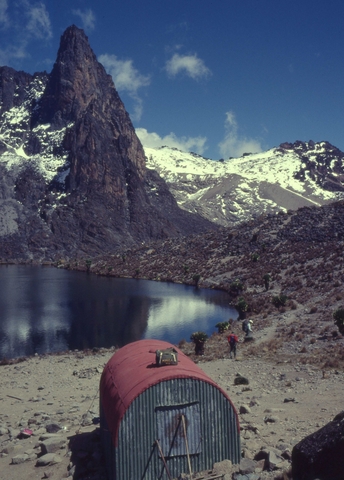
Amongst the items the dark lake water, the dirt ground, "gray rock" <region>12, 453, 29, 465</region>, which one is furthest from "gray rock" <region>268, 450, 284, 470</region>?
the dark lake water

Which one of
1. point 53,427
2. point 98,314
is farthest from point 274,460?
point 98,314

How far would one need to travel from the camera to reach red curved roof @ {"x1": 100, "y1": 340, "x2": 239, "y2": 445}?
→ 43.0 feet

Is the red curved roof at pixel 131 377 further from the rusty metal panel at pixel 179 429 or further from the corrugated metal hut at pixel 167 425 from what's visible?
the rusty metal panel at pixel 179 429

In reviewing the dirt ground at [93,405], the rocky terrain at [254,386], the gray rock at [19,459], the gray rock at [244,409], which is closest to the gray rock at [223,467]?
the rocky terrain at [254,386]

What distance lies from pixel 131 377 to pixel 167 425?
1.84 metres

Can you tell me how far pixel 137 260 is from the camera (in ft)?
385

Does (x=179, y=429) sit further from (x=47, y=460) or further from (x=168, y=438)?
(x=47, y=460)

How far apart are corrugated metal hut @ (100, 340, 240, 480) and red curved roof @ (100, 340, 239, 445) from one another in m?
0.03

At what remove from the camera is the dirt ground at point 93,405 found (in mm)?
14953

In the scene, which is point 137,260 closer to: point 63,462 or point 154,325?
point 154,325

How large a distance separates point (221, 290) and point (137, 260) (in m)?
43.2

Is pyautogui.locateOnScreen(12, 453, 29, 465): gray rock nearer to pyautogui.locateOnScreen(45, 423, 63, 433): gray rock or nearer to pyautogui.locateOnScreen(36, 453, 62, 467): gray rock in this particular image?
pyautogui.locateOnScreen(36, 453, 62, 467): gray rock

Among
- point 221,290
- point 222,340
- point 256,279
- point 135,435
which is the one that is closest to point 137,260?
point 221,290

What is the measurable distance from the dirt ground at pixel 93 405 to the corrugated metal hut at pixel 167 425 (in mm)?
1399
